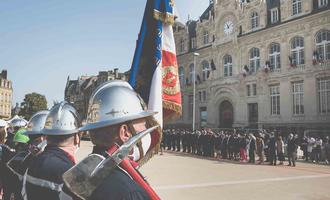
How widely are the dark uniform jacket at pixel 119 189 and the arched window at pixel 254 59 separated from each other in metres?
32.5

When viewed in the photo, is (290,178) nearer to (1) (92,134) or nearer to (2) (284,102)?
(1) (92,134)

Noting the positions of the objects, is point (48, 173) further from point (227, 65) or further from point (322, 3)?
point (227, 65)

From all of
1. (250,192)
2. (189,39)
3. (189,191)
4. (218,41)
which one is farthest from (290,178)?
(189,39)

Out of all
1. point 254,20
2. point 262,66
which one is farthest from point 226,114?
point 254,20

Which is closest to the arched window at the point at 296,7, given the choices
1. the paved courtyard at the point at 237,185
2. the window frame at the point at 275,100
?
the window frame at the point at 275,100

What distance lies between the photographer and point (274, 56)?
3077cm

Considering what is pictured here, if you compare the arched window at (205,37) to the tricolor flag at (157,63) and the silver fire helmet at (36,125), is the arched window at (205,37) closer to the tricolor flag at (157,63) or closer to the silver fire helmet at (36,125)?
the tricolor flag at (157,63)

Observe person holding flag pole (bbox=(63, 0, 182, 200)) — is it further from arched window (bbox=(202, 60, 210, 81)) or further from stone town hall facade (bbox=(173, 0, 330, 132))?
arched window (bbox=(202, 60, 210, 81))

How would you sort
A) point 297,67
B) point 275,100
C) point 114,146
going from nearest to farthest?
point 114,146, point 297,67, point 275,100

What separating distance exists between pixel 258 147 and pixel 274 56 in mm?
15360

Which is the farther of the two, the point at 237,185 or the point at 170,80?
the point at 237,185

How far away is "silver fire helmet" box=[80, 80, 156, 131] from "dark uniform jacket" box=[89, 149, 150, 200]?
0.37m

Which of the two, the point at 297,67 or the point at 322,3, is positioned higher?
the point at 322,3

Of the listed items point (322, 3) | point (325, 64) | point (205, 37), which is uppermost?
point (205, 37)
